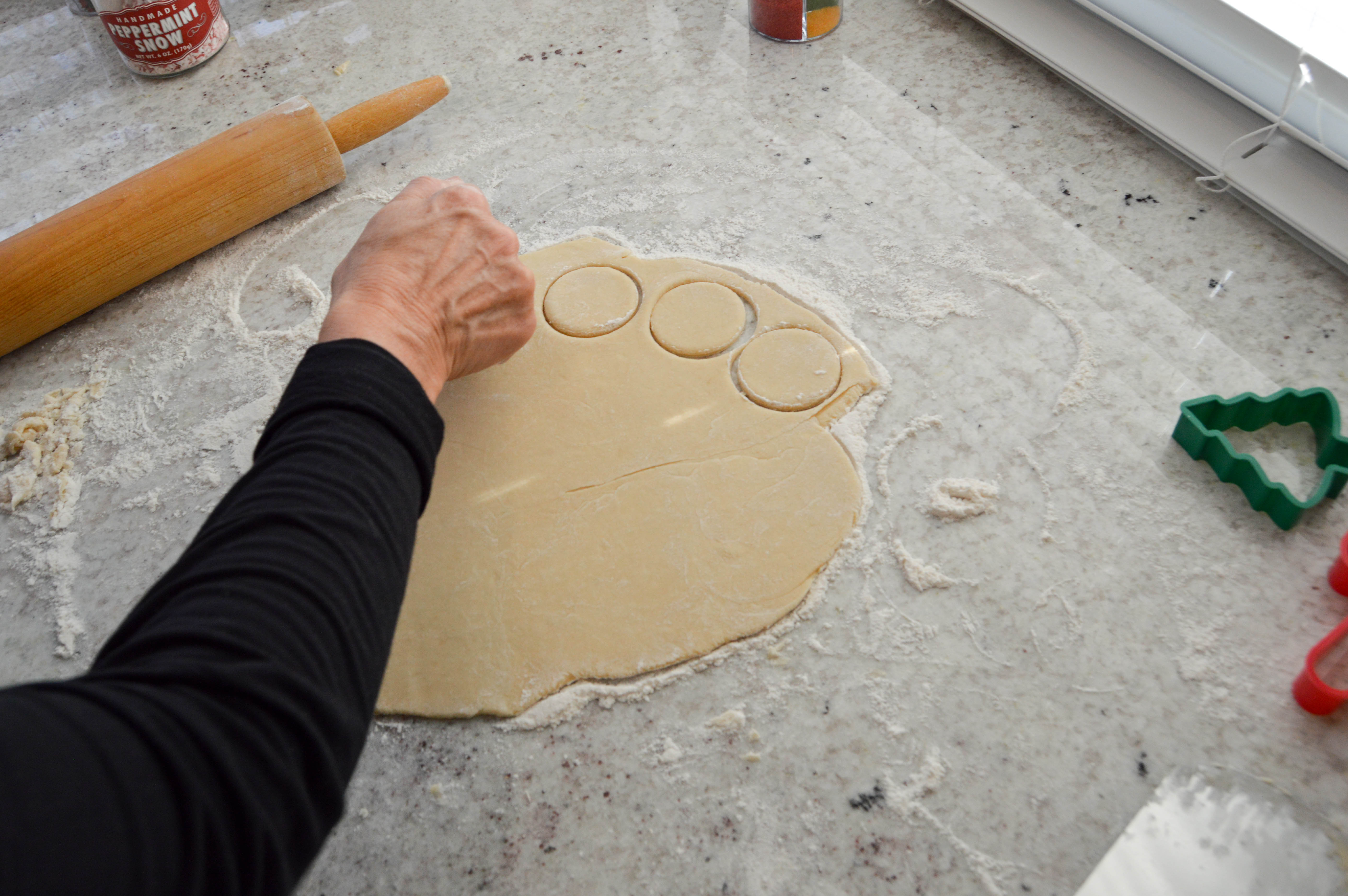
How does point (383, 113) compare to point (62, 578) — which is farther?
point (383, 113)

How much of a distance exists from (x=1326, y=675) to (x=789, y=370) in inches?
29.6

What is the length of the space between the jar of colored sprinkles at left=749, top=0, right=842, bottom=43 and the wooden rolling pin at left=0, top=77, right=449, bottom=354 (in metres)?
0.79

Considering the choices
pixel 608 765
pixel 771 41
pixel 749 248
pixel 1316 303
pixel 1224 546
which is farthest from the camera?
pixel 771 41

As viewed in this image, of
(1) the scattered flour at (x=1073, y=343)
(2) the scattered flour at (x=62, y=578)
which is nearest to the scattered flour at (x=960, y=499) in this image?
(1) the scattered flour at (x=1073, y=343)

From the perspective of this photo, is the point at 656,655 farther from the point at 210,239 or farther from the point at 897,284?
the point at 210,239

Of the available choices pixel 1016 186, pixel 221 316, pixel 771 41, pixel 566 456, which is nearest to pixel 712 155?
pixel 771 41

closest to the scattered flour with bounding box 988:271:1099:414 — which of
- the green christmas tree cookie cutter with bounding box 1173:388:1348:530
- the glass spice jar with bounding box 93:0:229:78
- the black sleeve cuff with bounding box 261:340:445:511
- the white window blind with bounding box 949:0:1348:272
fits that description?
the green christmas tree cookie cutter with bounding box 1173:388:1348:530

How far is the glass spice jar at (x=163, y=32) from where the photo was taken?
1.85 meters

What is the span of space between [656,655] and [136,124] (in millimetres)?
1766

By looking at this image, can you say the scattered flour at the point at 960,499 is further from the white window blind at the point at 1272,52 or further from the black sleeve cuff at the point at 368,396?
the white window blind at the point at 1272,52

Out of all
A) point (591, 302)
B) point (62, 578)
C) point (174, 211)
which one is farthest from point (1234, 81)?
point (62, 578)

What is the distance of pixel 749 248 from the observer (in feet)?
4.88

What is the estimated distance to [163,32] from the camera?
193 cm

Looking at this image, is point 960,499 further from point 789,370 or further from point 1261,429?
point 1261,429
